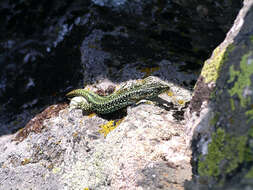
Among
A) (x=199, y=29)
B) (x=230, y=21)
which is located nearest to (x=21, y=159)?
(x=199, y=29)

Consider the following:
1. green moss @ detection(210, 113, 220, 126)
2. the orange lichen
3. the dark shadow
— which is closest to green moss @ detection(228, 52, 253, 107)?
green moss @ detection(210, 113, 220, 126)

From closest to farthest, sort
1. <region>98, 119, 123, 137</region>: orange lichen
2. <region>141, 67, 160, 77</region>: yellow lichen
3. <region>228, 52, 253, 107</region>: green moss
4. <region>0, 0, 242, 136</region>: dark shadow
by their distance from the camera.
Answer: <region>228, 52, 253, 107</region>: green moss → <region>98, 119, 123, 137</region>: orange lichen → <region>141, 67, 160, 77</region>: yellow lichen → <region>0, 0, 242, 136</region>: dark shadow

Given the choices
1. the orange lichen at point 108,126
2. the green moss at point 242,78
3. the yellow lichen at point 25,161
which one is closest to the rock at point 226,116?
the green moss at point 242,78

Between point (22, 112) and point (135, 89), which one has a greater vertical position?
point (135, 89)

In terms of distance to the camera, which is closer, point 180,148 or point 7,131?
point 180,148

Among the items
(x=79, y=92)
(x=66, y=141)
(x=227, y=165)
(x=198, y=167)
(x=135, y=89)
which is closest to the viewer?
(x=227, y=165)

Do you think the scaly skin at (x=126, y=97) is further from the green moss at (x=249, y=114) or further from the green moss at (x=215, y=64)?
the green moss at (x=249, y=114)

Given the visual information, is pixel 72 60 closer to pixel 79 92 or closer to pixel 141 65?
pixel 79 92

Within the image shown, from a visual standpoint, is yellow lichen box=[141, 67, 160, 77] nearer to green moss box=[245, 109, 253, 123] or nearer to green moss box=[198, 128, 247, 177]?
green moss box=[198, 128, 247, 177]
